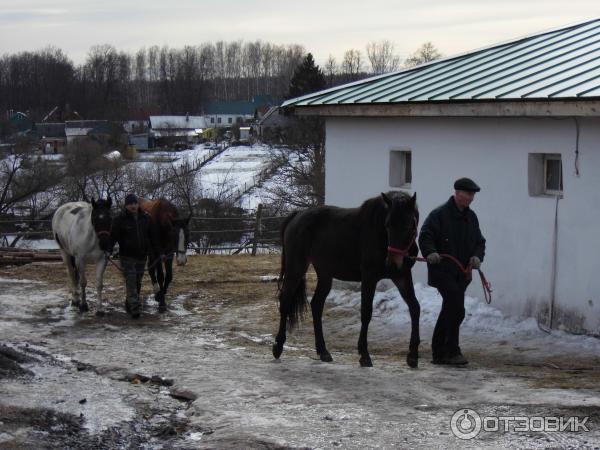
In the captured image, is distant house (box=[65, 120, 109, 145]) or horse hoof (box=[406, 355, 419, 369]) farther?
distant house (box=[65, 120, 109, 145])

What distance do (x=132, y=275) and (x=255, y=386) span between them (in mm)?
5512

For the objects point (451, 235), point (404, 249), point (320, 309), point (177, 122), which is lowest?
point (320, 309)

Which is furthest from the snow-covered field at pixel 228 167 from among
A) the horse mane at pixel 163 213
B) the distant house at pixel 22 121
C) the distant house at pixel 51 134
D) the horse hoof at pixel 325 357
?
the horse hoof at pixel 325 357

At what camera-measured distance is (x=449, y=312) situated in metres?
8.82

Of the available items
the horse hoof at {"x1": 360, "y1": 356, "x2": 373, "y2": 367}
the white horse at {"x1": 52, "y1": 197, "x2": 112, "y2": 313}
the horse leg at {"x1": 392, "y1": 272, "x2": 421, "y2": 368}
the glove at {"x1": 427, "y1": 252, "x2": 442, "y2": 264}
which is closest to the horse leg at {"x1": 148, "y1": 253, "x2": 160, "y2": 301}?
the white horse at {"x1": 52, "y1": 197, "x2": 112, "y2": 313}

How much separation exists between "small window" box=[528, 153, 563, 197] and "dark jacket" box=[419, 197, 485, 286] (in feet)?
7.95

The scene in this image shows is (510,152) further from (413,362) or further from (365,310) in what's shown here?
(413,362)

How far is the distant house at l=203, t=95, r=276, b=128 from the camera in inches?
5221

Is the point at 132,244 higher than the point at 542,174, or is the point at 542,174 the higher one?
the point at 542,174

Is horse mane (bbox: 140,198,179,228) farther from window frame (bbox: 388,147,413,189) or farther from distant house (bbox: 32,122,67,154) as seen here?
distant house (bbox: 32,122,67,154)

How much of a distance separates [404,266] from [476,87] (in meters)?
3.96

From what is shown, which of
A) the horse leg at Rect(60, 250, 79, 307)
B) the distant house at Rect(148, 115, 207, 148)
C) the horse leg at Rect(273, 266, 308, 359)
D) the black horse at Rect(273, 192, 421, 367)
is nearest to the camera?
the black horse at Rect(273, 192, 421, 367)

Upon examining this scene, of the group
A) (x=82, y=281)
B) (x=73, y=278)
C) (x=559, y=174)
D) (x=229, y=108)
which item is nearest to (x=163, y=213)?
(x=82, y=281)

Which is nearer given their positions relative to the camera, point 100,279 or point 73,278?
point 100,279
